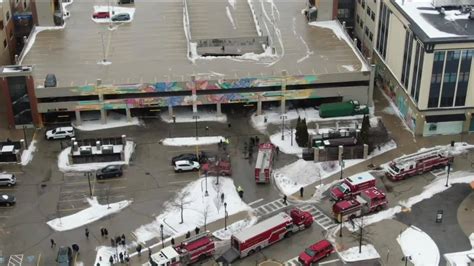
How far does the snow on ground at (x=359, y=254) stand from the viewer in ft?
262

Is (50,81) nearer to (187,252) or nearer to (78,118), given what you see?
(78,118)

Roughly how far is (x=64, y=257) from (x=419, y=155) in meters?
48.0

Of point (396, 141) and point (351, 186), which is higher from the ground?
point (351, 186)

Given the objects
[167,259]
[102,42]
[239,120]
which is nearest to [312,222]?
[167,259]

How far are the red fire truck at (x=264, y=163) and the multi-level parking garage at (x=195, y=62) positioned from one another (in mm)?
12723

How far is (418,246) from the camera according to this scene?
81625 mm

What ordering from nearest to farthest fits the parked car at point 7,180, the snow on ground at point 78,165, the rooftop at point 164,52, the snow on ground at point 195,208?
the snow on ground at point 195,208 → the parked car at point 7,180 → the snow on ground at point 78,165 → the rooftop at point 164,52

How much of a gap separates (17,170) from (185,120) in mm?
25572

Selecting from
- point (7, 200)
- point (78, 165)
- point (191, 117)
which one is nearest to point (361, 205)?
point (191, 117)

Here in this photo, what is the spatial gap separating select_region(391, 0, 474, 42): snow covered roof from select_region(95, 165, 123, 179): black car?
44488 mm

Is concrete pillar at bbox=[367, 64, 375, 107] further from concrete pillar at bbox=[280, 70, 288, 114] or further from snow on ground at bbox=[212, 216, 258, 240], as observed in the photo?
snow on ground at bbox=[212, 216, 258, 240]

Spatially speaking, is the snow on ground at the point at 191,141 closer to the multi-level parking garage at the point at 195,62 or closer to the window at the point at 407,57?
the multi-level parking garage at the point at 195,62

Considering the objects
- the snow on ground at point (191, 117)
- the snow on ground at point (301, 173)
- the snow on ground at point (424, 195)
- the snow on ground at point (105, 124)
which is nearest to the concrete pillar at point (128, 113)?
the snow on ground at point (105, 124)

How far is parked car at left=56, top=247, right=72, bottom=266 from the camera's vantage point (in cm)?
7856
